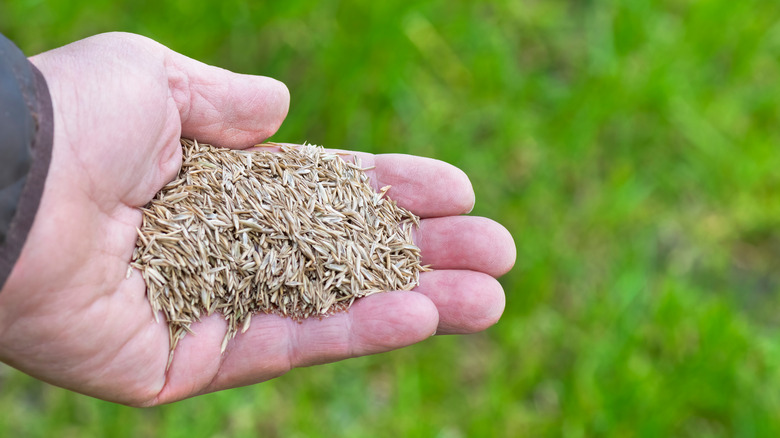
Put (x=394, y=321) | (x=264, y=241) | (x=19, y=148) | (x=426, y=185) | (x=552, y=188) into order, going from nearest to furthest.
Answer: (x=19, y=148), (x=394, y=321), (x=264, y=241), (x=426, y=185), (x=552, y=188)

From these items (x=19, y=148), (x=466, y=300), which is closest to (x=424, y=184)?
(x=466, y=300)

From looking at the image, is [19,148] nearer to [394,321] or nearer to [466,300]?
[394,321]

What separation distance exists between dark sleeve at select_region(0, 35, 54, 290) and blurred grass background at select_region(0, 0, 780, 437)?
3.77 feet

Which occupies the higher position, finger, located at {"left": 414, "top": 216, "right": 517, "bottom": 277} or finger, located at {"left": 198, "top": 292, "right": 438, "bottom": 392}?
finger, located at {"left": 414, "top": 216, "right": 517, "bottom": 277}

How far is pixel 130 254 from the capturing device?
6.30ft

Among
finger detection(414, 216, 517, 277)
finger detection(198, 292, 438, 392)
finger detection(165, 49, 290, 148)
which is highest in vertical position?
finger detection(165, 49, 290, 148)

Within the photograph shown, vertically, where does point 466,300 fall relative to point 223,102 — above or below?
below

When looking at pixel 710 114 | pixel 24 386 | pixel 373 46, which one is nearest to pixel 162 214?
pixel 24 386

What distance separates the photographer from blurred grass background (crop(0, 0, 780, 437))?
2.69 metres

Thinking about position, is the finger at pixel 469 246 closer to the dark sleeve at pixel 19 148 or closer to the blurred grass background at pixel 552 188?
the blurred grass background at pixel 552 188

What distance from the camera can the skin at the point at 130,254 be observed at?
1.69 m

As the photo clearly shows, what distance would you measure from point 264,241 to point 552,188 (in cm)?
169

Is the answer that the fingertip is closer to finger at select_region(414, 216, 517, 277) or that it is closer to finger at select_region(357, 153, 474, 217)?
finger at select_region(414, 216, 517, 277)

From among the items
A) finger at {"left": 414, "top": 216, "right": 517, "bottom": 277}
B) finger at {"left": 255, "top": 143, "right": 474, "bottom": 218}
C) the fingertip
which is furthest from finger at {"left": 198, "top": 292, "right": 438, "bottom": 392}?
finger at {"left": 255, "top": 143, "right": 474, "bottom": 218}
